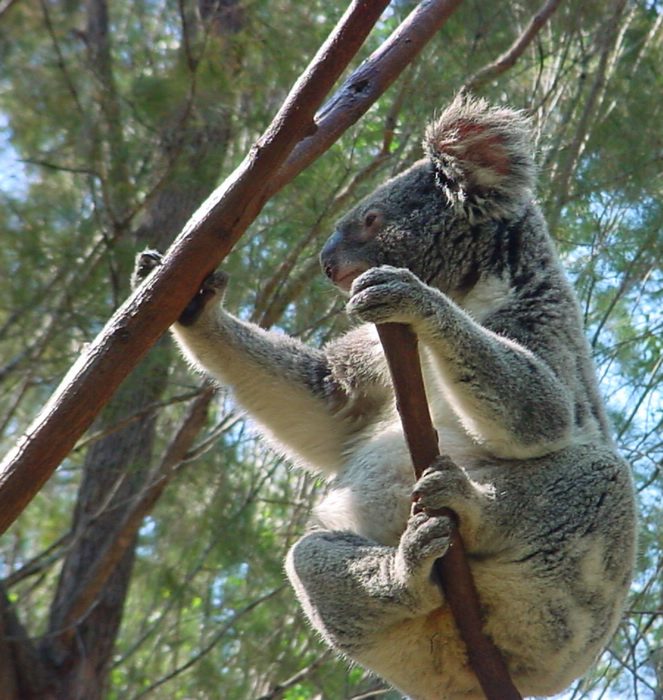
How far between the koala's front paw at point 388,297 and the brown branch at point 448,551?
0.12 feet

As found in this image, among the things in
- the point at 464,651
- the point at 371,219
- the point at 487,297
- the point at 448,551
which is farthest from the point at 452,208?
the point at 464,651

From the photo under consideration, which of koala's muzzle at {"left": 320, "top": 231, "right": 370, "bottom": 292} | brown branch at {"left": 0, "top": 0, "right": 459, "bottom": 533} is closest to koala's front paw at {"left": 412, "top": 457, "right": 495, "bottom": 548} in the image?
brown branch at {"left": 0, "top": 0, "right": 459, "bottom": 533}

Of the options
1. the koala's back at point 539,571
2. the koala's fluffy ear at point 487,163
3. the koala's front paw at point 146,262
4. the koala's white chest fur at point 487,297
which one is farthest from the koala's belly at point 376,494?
the koala's front paw at point 146,262

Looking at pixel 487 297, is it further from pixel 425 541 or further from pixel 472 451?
pixel 425 541

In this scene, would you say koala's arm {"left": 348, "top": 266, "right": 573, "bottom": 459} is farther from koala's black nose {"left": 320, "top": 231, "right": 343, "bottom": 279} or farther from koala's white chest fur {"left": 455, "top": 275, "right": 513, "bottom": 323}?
koala's black nose {"left": 320, "top": 231, "right": 343, "bottom": 279}

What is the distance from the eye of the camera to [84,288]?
249 inches

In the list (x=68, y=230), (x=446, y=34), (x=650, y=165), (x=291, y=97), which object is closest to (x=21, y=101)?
(x=68, y=230)

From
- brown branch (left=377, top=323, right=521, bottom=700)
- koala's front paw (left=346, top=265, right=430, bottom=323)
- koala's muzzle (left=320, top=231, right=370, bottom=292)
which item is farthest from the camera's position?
koala's muzzle (left=320, top=231, right=370, bottom=292)

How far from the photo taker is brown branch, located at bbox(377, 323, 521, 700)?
3.08m

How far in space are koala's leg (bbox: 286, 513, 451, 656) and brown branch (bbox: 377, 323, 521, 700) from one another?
0.24 feet

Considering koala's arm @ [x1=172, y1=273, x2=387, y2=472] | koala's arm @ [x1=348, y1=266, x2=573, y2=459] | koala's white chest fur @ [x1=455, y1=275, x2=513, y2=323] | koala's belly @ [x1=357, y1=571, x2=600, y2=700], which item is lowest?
koala's belly @ [x1=357, y1=571, x2=600, y2=700]

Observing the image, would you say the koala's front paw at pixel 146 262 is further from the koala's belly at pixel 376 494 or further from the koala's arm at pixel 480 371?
the koala's belly at pixel 376 494

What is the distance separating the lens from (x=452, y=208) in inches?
171

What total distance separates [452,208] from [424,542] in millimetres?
1484
